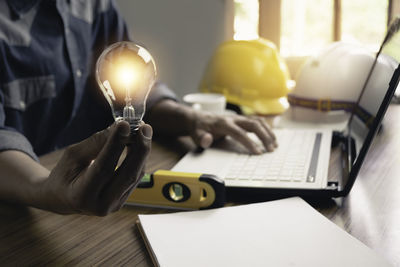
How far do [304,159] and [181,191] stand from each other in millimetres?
278

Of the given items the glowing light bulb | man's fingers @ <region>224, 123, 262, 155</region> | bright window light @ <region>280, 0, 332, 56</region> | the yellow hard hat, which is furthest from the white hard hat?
bright window light @ <region>280, 0, 332, 56</region>

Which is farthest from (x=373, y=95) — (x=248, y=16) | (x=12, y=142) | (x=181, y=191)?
(x=248, y=16)

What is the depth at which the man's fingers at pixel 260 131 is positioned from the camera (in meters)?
0.83

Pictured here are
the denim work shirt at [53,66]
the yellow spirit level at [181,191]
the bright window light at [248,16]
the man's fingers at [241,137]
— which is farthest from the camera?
the bright window light at [248,16]

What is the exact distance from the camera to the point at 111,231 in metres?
0.52

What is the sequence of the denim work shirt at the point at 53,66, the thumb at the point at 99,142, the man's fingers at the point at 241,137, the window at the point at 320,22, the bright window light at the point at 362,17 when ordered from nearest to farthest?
the thumb at the point at 99,142 → the man's fingers at the point at 241,137 → the denim work shirt at the point at 53,66 → the window at the point at 320,22 → the bright window light at the point at 362,17

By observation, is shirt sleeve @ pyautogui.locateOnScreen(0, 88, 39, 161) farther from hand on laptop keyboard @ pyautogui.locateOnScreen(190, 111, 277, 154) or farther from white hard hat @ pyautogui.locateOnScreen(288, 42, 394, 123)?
white hard hat @ pyautogui.locateOnScreen(288, 42, 394, 123)

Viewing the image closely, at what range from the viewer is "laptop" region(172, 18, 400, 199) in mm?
586

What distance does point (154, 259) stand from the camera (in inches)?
17.5

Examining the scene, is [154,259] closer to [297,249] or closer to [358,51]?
[297,249]

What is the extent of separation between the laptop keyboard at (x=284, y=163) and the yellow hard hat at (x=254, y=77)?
0.35 meters

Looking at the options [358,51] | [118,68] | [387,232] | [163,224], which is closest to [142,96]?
[118,68]

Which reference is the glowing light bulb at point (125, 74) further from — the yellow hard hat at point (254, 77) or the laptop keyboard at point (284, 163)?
the yellow hard hat at point (254, 77)

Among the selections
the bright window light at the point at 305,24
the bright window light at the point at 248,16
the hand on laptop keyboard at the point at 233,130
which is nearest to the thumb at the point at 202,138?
the hand on laptop keyboard at the point at 233,130
